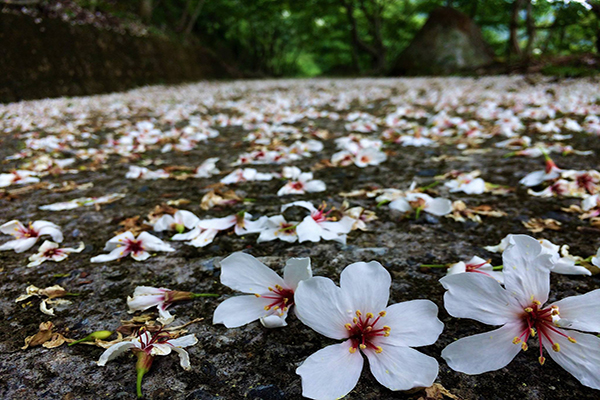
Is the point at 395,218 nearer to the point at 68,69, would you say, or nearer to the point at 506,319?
the point at 506,319

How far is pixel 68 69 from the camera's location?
8133 mm

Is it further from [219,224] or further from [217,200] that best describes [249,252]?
[217,200]

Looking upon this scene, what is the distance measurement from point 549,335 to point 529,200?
3.68 feet

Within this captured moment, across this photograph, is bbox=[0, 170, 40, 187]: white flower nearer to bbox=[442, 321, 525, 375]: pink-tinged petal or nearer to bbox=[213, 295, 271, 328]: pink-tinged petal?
bbox=[213, 295, 271, 328]: pink-tinged petal

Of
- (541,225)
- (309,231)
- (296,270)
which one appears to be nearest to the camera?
(296,270)

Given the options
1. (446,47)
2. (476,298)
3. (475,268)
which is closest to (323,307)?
(476,298)

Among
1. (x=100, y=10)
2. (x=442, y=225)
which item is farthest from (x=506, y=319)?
(x=100, y=10)

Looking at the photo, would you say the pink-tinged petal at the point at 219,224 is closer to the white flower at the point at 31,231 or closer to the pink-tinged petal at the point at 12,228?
the white flower at the point at 31,231

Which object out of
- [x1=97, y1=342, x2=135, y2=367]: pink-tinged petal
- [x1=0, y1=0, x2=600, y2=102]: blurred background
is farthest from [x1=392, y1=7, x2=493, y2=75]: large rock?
[x1=97, y1=342, x2=135, y2=367]: pink-tinged petal

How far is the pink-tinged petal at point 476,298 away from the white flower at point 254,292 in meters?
0.32

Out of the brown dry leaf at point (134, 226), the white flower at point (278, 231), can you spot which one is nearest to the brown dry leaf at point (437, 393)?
the white flower at point (278, 231)

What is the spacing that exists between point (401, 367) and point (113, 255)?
1015mm

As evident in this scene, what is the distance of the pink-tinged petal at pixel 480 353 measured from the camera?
0.65 meters

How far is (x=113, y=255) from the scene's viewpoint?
3.94ft
